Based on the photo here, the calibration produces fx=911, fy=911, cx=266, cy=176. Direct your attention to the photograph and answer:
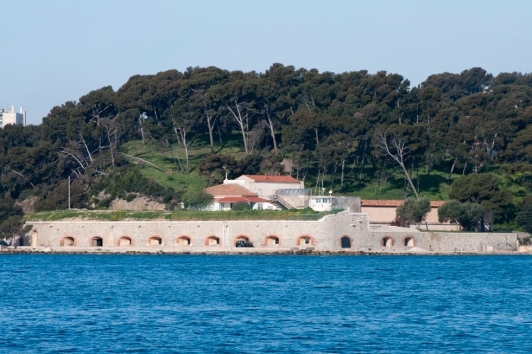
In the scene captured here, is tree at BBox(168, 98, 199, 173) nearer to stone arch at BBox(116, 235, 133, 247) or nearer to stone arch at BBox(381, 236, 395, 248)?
stone arch at BBox(116, 235, 133, 247)

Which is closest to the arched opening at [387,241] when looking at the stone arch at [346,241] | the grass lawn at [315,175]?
the stone arch at [346,241]

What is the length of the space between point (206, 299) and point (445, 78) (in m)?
78.3

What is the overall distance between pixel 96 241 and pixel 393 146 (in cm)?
2141

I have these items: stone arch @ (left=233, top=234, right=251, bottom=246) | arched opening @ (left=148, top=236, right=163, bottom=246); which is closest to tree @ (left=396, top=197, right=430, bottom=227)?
stone arch @ (left=233, top=234, right=251, bottom=246)

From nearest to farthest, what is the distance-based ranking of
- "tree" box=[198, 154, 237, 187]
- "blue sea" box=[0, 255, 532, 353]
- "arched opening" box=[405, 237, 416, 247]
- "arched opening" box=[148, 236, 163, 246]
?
"blue sea" box=[0, 255, 532, 353] → "arched opening" box=[405, 237, 416, 247] → "arched opening" box=[148, 236, 163, 246] → "tree" box=[198, 154, 237, 187]

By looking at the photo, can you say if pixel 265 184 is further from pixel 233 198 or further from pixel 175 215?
pixel 175 215

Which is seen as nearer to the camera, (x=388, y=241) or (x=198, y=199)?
(x=388, y=241)

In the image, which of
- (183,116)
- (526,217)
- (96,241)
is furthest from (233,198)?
(526,217)

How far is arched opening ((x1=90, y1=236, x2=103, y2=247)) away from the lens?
181 feet

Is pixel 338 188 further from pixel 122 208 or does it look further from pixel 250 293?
pixel 250 293

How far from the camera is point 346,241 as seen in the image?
5256 cm

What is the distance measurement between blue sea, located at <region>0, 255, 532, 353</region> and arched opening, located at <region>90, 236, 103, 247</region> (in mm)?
10459

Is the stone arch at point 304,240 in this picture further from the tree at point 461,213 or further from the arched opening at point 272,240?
the tree at point 461,213

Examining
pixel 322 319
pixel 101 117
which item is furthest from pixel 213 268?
pixel 101 117
